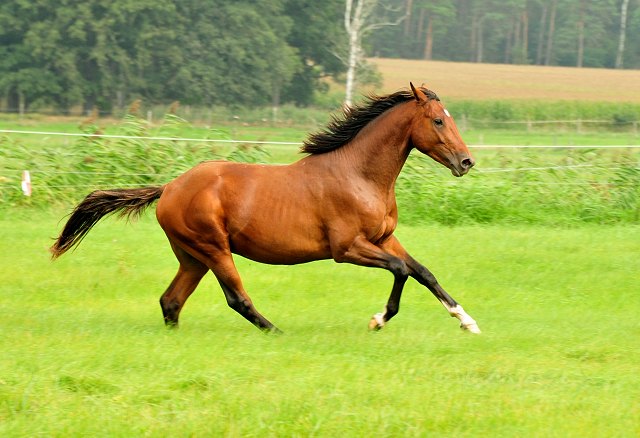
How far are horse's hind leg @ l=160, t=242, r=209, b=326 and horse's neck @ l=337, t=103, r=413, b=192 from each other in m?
1.48

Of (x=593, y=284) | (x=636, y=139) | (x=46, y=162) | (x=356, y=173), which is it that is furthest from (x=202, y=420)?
(x=636, y=139)

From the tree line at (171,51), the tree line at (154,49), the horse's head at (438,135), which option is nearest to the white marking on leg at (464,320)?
the horse's head at (438,135)

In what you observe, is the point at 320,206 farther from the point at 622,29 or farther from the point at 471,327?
the point at 622,29

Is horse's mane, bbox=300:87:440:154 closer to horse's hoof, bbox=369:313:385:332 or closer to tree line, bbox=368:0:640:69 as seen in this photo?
horse's hoof, bbox=369:313:385:332

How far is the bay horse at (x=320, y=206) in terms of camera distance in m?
5.54

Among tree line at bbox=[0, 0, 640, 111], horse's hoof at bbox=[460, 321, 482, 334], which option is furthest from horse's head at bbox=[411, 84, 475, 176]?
tree line at bbox=[0, 0, 640, 111]

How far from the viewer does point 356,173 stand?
5.68 meters

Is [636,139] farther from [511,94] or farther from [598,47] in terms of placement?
[598,47]

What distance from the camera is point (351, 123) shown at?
5969 millimetres

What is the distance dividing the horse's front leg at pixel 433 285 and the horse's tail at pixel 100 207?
1997mm

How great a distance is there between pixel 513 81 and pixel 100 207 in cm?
5306

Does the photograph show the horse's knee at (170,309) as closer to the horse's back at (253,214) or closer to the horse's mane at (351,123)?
the horse's back at (253,214)

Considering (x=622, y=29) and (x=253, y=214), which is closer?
(x=253, y=214)

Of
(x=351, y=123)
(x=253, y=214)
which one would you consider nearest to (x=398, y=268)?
(x=253, y=214)
